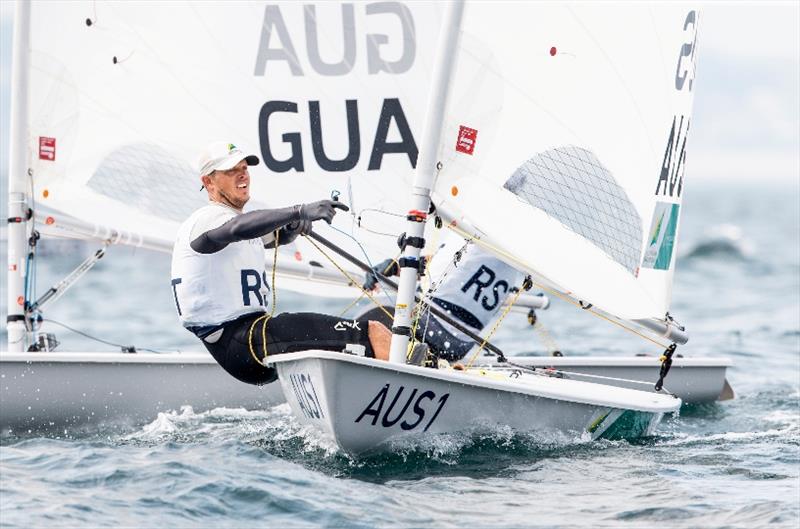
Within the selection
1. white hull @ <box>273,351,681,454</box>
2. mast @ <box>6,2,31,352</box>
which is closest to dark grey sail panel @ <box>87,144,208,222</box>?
mast @ <box>6,2,31,352</box>

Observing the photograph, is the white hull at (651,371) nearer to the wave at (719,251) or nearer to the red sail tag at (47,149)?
the red sail tag at (47,149)

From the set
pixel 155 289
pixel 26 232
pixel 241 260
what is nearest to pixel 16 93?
pixel 26 232

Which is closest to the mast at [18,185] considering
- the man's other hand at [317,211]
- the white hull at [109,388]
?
the white hull at [109,388]

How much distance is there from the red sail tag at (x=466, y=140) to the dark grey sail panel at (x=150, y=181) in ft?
7.91

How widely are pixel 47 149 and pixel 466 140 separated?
9.80ft

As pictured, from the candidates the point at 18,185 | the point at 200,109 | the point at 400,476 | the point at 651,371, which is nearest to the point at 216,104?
the point at 200,109

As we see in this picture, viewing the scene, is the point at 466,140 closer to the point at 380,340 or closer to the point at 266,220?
the point at 380,340

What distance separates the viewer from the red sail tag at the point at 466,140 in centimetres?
657

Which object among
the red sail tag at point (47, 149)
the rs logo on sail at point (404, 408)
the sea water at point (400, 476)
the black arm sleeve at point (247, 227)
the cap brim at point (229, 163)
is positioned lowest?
the sea water at point (400, 476)

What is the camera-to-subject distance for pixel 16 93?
820 centimetres

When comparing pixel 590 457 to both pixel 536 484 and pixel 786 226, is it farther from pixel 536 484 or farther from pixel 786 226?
pixel 786 226

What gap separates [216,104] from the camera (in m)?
8.43

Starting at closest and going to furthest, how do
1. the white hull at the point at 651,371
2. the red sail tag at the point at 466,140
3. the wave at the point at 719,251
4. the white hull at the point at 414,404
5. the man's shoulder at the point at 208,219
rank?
the white hull at the point at 414,404
the man's shoulder at the point at 208,219
the red sail tag at the point at 466,140
the white hull at the point at 651,371
the wave at the point at 719,251

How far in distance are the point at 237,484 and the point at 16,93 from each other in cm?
358
